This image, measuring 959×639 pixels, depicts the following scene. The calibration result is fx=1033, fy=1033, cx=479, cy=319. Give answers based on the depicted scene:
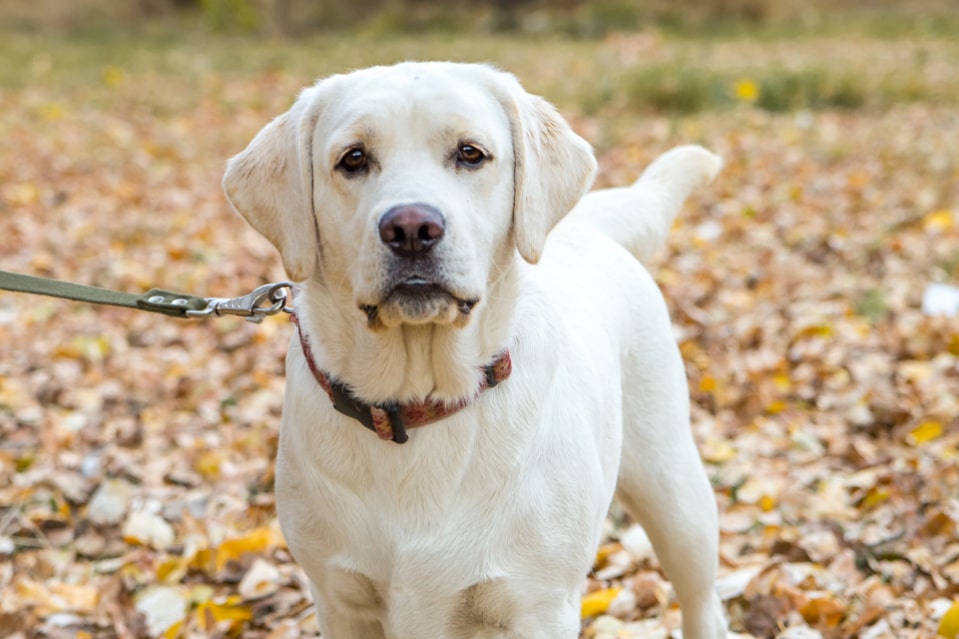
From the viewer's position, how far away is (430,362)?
90.7 inches

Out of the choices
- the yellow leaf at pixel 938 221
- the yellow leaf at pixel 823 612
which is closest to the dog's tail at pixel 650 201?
the yellow leaf at pixel 823 612

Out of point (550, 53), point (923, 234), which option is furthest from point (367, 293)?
point (550, 53)

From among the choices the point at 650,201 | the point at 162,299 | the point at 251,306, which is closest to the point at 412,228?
the point at 251,306

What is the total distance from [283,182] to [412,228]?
0.45 metres

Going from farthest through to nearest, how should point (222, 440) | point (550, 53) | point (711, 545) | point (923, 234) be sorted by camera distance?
point (550, 53)
point (923, 234)
point (222, 440)
point (711, 545)

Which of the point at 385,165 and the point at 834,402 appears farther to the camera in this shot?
the point at 834,402

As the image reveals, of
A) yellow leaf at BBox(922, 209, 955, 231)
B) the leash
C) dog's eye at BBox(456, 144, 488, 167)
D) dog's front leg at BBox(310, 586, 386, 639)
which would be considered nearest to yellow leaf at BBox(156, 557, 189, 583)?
the leash

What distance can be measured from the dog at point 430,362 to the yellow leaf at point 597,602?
2.83 ft

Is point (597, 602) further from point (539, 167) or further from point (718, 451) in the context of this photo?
point (539, 167)

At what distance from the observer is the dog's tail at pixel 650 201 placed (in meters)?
3.15

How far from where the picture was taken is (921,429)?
13.6ft

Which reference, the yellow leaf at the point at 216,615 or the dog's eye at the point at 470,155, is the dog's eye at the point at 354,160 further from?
the yellow leaf at the point at 216,615

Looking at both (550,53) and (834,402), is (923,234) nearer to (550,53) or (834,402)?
(834,402)

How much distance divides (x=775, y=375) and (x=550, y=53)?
12.9 metres
